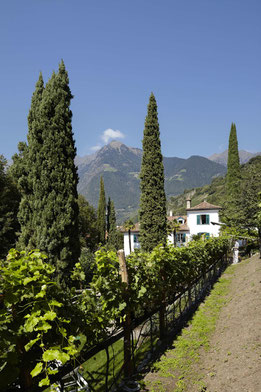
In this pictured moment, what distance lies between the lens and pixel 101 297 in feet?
12.2

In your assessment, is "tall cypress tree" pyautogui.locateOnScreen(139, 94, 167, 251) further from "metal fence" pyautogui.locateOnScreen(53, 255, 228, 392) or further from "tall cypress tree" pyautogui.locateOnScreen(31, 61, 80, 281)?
"metal fence" pyautogui.locateOnScreen(53, 255, 228, 392)

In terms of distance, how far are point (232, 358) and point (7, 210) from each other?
698 inches

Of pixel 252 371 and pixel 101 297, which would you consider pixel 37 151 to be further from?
pixel 252 371

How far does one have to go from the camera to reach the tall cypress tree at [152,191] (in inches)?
933

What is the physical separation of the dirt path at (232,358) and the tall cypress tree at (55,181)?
7995 mm

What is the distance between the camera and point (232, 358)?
4723 millimetres

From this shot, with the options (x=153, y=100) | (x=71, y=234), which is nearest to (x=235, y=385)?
(x=71, y=234)

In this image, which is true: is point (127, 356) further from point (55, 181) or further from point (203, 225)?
point (203, 225)

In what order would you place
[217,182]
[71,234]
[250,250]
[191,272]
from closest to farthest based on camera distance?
[191,272] < [71,234] < [250,250] < [217,182]

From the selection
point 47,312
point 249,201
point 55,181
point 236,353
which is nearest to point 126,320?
point 236,353

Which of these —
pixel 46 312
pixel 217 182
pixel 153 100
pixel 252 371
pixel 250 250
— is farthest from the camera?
pixel 217 182

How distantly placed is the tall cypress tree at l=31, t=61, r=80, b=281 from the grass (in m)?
7.04

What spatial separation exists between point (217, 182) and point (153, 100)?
10899 cm

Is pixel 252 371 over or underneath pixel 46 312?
underneath
